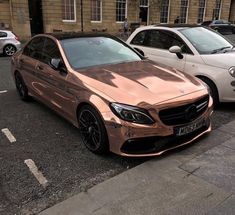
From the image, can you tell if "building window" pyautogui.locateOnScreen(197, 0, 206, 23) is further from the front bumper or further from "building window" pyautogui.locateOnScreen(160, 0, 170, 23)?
the front bumper

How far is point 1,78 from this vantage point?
9.35 metres

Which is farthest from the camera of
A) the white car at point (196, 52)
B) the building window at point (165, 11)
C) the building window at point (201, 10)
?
the building window at point (201, 10)

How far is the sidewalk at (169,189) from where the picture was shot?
3.12m

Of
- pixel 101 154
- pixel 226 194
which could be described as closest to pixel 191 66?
pixel 101 154

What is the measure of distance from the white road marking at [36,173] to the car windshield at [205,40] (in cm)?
394

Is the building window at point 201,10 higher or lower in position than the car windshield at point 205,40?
lower

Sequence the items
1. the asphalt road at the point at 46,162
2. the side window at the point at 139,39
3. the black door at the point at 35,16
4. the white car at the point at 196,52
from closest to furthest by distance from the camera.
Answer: the asphalt road at the point at 46,162 → the white car at the point at 196,52 → the side window at the point at 139,39 → the black door at the point at 35,16

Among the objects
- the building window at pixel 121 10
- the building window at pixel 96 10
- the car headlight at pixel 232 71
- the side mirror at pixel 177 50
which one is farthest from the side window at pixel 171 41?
the building window at pixel 121 10

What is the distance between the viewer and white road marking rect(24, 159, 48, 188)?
3654mm

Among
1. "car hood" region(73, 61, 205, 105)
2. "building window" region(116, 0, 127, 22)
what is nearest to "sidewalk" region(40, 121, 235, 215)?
"car hood" region(73, 61, 205, 105)

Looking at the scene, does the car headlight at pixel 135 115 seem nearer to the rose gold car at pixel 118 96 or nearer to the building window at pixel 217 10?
the rose gold car at pixel 118 96

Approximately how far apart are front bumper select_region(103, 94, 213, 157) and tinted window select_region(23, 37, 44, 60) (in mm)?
2631

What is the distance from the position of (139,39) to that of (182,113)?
13.7 feet

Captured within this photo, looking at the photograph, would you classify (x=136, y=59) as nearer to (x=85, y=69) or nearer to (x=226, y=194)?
(x=85, y=69)
